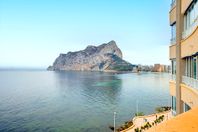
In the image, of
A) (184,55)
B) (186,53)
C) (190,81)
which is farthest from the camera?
(184,55)

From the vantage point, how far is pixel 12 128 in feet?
153

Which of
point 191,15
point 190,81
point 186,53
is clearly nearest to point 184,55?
point 186,53

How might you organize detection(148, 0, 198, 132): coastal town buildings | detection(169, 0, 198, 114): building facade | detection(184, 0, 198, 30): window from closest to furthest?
detection(148, 0, 198, 132): coastal town buildings, detection(184, 0, 198, 30): window, detection(169, 0, 198, 114): building facade

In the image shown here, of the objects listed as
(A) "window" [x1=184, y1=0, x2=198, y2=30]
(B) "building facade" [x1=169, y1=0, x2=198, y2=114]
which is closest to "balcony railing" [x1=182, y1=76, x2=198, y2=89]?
(B) "building facade" [x1=169, y1=0, x2=198, y2=114]

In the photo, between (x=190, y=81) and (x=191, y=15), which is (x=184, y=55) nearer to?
(x=190, y=81)

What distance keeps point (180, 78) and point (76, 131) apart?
99.0 feet

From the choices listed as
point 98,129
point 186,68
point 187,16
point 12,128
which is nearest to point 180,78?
point 186,68

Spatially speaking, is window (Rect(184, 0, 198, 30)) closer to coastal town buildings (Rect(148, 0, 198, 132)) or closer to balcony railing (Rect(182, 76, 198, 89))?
coastal town buildings (Rect(148, 0, 198, 132))

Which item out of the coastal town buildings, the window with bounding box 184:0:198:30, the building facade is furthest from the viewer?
the building facade

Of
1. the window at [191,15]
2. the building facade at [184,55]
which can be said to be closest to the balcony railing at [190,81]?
the building facade at [184,55]

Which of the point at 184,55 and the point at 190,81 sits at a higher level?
the point at 184,55

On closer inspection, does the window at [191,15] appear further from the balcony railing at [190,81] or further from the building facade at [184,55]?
the balcony railing at [190,81]

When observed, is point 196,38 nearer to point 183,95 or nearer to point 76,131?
point 183,95

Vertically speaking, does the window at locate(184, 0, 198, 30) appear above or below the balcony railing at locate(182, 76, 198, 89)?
above
